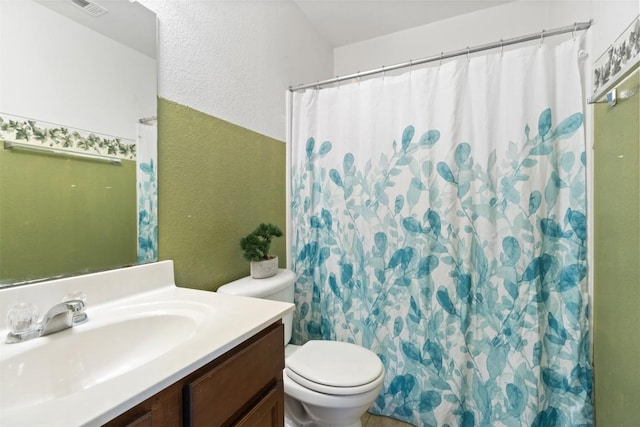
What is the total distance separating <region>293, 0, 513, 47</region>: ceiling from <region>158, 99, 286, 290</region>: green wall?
107 centimetres

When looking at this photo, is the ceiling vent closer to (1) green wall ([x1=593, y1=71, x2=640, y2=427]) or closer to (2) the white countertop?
(2) the white countertop

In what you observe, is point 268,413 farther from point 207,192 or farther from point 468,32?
point 468,32

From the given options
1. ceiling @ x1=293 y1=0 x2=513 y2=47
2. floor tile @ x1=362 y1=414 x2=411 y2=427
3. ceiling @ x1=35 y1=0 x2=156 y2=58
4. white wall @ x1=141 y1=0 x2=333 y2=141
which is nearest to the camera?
ceiling @ x1=35 y1=0 x2=156 y2=58

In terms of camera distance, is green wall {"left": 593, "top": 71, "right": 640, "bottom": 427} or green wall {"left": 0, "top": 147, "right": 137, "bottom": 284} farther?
green wall {"left": 593, "top": 71, "right": 640, "bottom": 427}

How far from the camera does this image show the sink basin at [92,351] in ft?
1.91

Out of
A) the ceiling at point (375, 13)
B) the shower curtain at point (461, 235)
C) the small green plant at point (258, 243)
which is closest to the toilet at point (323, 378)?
the small green plant at point (258, 243)

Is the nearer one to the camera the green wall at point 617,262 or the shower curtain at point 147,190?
the green wall at point 617,262

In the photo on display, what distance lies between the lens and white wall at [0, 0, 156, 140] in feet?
2.39

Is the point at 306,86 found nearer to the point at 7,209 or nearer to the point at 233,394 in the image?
the point at 7,209

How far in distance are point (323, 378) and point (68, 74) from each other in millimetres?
1311

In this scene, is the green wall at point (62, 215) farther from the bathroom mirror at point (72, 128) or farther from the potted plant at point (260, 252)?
the potted plant at point (260, 252)

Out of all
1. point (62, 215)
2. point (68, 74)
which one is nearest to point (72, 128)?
point (68, 74)

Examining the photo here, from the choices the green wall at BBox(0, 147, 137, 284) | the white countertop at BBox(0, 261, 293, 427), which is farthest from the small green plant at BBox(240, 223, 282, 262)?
the green wall at BBox(0, 147, 137, 284)

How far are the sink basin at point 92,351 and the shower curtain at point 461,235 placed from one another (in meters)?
0.97
